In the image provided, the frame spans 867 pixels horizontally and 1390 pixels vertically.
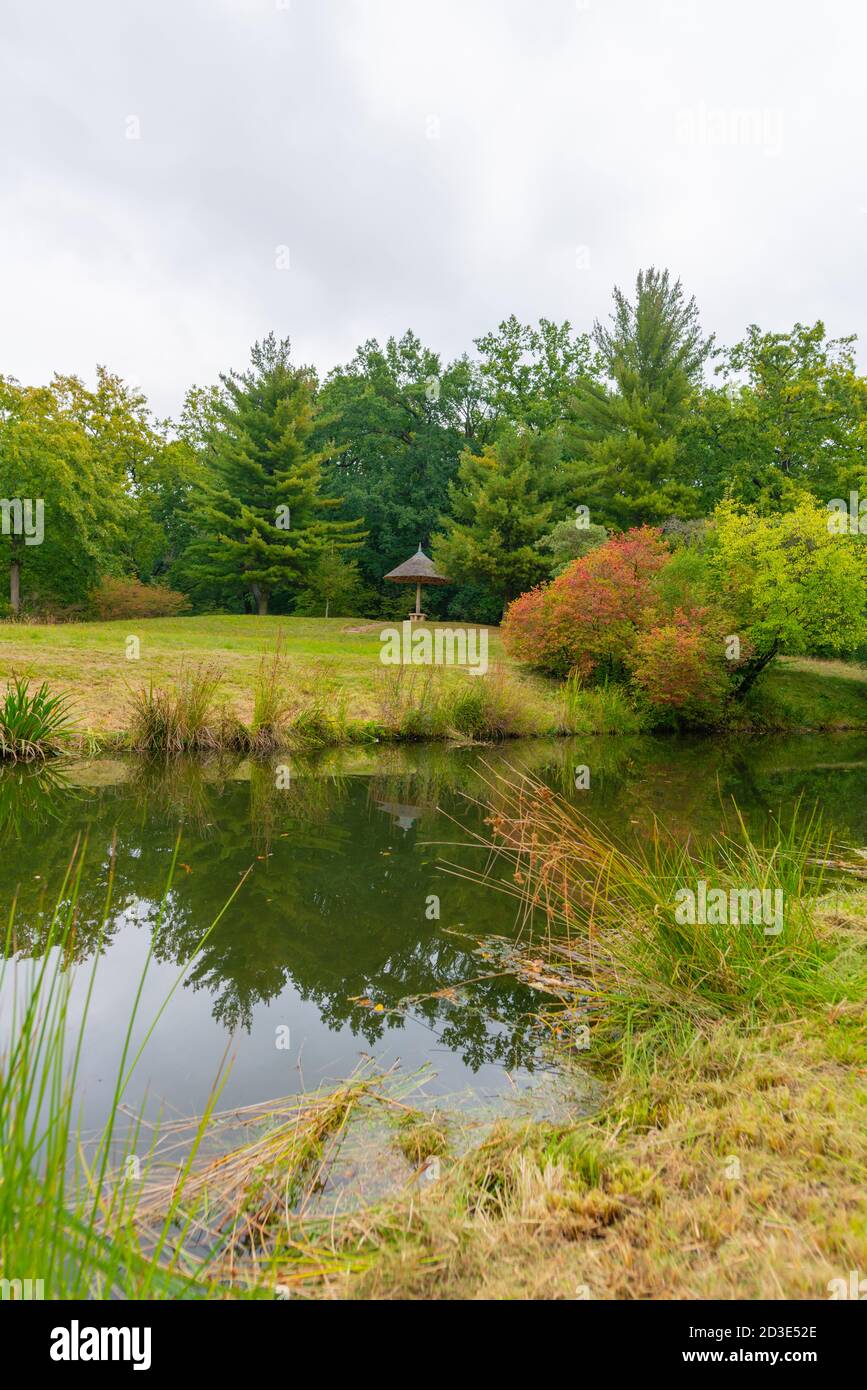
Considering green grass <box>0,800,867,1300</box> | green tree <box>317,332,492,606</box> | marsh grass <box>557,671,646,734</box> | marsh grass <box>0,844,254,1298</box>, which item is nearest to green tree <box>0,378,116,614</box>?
green tree <box>317,332,492,606</box>

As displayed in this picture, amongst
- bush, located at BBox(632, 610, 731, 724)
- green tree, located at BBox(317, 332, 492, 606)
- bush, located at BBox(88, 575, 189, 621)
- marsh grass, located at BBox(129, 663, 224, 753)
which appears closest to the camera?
marsh grass, located at BBox(129, 663, 224, 753)

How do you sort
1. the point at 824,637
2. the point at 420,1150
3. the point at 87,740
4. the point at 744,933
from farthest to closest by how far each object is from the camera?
the point at 824,637 < the point at 87,740 < the point at 744,933 < the point at 420,1150

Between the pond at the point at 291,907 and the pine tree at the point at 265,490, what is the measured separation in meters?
18.1

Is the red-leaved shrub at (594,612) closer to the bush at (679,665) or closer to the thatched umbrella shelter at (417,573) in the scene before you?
the bush at (679,665)

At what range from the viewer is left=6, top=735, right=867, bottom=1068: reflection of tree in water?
146 inches

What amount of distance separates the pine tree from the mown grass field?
111 inches

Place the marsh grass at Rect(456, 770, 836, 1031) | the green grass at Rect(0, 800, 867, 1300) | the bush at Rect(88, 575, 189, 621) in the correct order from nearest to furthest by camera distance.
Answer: the green grass at Rect(0, 800, 867, 1300) → the marsh grass at Rect(456, 770, 836, 1031) → the bush at Rect(88, 575, 189, 621)

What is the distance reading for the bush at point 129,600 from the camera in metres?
26.0

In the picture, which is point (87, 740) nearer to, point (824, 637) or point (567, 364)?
point (824, 637)

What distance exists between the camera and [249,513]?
26.4 m

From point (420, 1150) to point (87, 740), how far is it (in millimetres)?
8927

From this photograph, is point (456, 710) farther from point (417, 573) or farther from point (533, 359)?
point (533, 359)

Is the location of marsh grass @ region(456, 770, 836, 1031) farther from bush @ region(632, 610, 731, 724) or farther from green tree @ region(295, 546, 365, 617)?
green tree @ region(295, 546, 365, 617)
